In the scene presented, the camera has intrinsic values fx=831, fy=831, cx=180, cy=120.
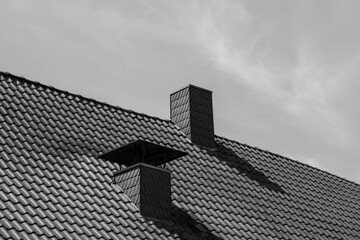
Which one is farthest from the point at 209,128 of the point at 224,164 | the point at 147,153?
the point at 147,153

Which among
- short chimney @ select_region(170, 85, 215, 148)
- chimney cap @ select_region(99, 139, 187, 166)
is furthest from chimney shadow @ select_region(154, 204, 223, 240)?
short chimney @ select_region(170, 85, 215, 148)

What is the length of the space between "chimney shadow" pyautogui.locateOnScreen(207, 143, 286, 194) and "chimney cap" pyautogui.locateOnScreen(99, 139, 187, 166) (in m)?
3.45

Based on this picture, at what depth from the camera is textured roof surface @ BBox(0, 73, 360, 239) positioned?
13.8 metres

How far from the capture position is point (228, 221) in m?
16.4

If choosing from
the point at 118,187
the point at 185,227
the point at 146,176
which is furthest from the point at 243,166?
the point at 118,187

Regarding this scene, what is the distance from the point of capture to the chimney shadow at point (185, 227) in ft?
49.1

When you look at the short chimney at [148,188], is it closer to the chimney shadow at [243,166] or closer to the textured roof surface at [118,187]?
the textured roof surface at [118,187]

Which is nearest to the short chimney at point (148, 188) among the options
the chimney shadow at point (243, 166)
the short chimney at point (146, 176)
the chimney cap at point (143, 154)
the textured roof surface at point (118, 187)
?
the short chimney at point (146, 176)

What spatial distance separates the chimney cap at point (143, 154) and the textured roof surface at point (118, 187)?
33 cm

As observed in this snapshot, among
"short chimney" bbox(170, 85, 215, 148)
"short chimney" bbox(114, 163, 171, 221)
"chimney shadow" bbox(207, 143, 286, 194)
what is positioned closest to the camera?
"short chimney" bbox(114, 163, 171, 221)

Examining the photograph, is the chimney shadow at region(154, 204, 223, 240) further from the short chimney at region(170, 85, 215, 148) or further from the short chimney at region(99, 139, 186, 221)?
the short chimney at region(170, 85, 215, 148)

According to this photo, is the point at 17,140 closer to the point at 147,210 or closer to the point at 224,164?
the point at 147,210

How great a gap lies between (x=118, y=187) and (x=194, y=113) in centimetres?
503

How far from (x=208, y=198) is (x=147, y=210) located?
7.06 ft
